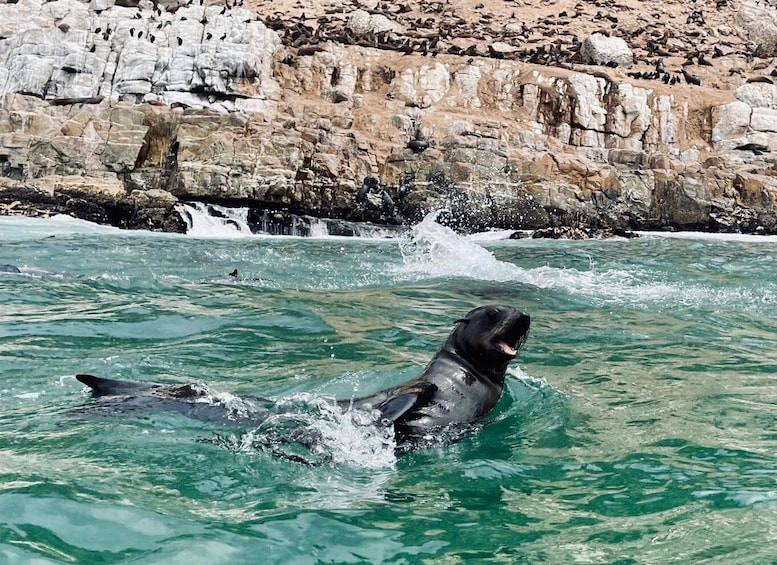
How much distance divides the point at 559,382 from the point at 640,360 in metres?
1.08

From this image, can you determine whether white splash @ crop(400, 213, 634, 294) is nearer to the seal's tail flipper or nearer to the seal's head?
the seal's head

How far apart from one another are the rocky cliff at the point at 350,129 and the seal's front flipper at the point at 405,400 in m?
17.0

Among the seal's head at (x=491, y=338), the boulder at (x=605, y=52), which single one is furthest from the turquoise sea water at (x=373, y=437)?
the boulder at (x=605, y=52)

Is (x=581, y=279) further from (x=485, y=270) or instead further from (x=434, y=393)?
(x=434, y=393)

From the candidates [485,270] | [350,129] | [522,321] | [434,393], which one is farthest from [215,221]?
[434,393]

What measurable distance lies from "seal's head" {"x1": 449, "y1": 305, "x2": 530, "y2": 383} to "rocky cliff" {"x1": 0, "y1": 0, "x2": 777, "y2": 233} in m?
16.5

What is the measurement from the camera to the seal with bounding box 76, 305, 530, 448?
4316 mm

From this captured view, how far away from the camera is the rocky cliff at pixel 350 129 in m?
22.4

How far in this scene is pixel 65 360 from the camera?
19.9 ft

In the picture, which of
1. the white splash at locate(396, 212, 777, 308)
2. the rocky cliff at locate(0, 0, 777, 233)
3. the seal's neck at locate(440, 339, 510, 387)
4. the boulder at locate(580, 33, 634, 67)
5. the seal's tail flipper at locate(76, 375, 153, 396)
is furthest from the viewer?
the boulder at locate(580, 33, 634, 67)

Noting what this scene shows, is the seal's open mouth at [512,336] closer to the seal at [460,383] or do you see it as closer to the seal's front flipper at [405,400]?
the seal at [460,383]

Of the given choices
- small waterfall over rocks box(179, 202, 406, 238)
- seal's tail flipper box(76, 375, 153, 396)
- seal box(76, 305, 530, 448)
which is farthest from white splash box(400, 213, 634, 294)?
small waterfall over rocks box(179, 202, 406, 238)

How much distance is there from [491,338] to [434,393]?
2.14ft

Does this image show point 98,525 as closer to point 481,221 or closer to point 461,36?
point 481,221
